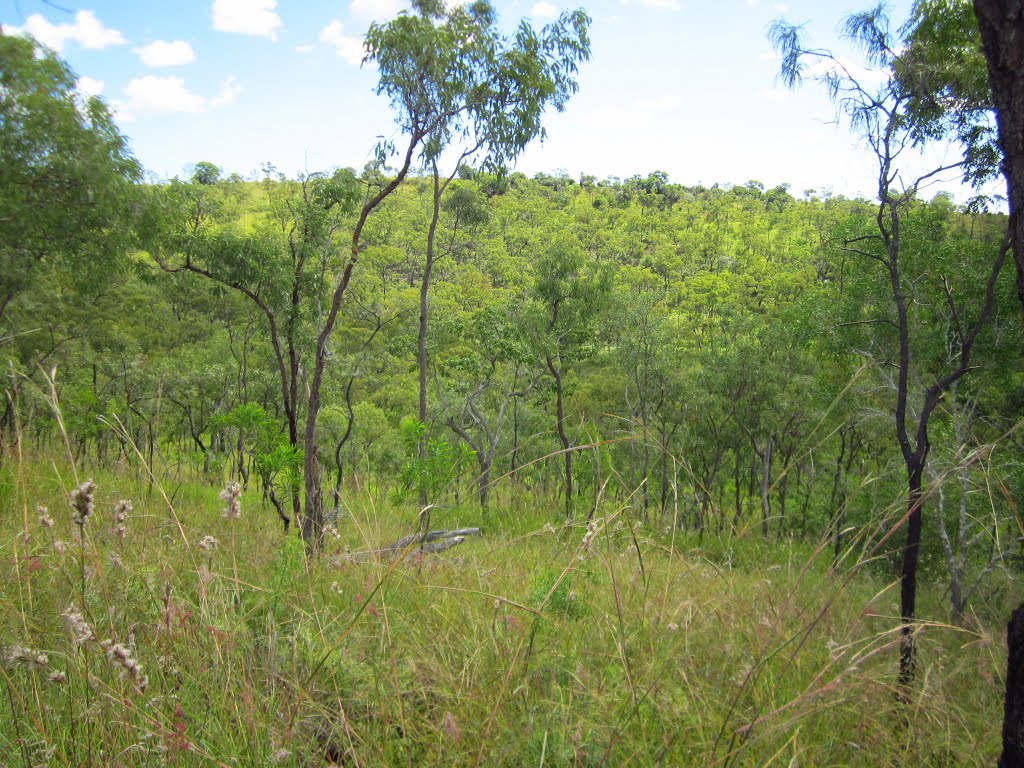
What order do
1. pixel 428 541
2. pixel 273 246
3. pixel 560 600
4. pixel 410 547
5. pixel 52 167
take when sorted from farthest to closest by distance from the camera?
pixel 273 246 → pixel 52 167 → pixel 428 541 → pixel 560 600 → pixel 410 547

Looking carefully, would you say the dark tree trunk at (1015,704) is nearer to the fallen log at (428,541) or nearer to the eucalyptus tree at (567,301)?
the fallen log at (428,541)

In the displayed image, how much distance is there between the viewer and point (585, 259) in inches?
792

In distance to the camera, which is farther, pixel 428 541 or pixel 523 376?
pixel 523 376

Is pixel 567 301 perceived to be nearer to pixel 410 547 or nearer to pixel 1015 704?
pixel 1015 704

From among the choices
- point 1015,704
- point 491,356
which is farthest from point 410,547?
point 491,356

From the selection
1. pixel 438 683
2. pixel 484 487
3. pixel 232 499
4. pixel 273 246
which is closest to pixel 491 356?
pixel 273 246

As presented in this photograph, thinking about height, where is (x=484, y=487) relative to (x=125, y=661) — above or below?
above

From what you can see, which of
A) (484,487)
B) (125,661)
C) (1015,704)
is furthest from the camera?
(1015,704)

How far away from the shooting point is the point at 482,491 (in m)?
5.62

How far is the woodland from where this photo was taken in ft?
5.61

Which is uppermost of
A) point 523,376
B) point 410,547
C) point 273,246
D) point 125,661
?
point 273,246

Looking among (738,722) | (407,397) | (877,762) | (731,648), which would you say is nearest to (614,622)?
(731,648)

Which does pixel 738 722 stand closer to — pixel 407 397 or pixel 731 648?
pixel 731 648

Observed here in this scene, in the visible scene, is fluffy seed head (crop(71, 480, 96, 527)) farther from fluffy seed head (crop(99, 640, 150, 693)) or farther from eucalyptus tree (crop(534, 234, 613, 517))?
eucalyptus tree (crop(534, 234, 613, 517))
